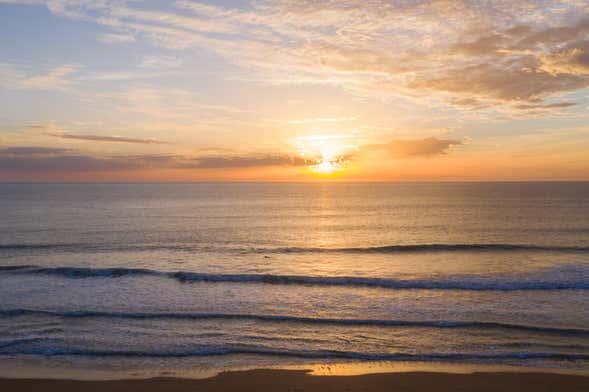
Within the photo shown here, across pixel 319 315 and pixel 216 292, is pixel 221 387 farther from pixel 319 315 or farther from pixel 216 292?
pixel 216 292

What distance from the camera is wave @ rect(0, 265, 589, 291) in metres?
21.5

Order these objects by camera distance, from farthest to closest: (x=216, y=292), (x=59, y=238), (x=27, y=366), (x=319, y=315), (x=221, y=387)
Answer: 1. (x=59, y=238)
2. (x=216, y=292)
3. (x=319, y=315)
4. (x=27, y=366)
5. (x=221, y=387)

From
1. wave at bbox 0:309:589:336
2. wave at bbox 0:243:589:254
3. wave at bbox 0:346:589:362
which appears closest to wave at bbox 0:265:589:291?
wave at bbox 0:309:589:336

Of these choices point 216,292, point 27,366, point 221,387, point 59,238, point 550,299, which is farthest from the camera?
point 59,238

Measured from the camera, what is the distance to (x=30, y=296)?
63.0ft

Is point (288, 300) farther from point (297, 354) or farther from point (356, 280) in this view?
point (297, 354)

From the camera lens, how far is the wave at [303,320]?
49.4 feet

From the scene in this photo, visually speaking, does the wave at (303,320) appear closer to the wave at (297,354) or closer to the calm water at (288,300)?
the calm water at (288,300)

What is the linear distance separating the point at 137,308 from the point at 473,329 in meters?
12.8

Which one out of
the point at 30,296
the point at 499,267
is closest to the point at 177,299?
the point at 30,296

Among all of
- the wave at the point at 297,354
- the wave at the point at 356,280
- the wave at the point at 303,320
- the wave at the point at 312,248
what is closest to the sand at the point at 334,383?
the wave at the point at 297,354

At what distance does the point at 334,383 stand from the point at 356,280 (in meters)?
12.4

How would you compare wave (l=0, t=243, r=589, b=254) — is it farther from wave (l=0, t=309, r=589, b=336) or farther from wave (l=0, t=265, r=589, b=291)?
wave (l=0, t=309, r=589, b=336)

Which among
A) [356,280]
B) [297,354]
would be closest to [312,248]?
[356,280]
